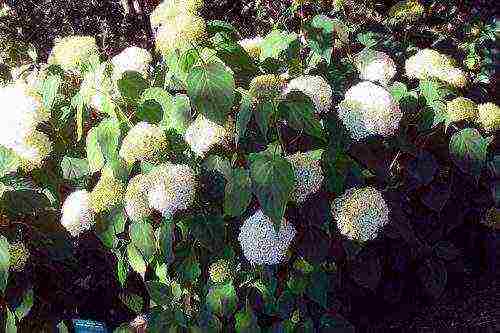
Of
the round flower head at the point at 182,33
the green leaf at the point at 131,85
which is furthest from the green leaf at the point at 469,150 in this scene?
the green leaf at the point at 131,85

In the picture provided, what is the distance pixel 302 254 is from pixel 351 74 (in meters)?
0.56

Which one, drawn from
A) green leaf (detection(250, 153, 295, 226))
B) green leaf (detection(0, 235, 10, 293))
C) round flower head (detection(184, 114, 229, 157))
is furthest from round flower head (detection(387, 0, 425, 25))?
green leaf (detection(0, 235, 10, 293))

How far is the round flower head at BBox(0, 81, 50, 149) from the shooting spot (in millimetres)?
1719

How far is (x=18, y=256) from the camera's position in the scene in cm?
169

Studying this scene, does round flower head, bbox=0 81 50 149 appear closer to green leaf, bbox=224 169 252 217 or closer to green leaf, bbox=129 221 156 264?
green leaf, bbox=129 221 156 264

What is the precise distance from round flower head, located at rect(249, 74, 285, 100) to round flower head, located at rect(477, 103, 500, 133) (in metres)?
0.55

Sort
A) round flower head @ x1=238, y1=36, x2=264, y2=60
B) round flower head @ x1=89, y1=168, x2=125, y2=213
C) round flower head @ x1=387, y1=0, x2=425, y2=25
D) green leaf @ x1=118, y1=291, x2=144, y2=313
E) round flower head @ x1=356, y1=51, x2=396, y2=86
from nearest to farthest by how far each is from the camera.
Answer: round flower head @ x1=89, y1=168, x2=125, y2=213
round flower head @ x1=356, y1=51, x2=396, y2=86
round flower head @ x1=238, y1=36, x2=264, y2=60
green leaf @ x1=118, y1=291, x2=144, y2=313
round flower head @ x1=387, y1=0, x2=425, y2=25

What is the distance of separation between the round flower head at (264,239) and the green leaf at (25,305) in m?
0.65

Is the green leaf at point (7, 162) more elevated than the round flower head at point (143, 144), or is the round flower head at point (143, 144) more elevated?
the round flower head at point (143, 144)

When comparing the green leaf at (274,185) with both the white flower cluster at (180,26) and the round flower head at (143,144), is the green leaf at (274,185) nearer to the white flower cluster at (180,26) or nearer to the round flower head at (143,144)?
the round flower head at (143,144)

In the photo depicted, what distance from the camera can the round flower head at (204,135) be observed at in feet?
5.00

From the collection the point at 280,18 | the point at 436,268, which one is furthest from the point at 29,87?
the point at 280,18

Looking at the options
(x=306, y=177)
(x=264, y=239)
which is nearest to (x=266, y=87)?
(x=306, y=177)

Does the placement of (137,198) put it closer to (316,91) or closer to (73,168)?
(73,168)
